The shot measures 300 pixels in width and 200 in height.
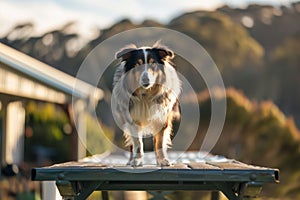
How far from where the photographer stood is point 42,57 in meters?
36.4

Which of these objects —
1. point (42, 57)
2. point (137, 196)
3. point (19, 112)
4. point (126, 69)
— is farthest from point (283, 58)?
point (126, 69)

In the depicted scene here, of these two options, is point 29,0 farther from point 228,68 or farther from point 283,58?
point 283,58

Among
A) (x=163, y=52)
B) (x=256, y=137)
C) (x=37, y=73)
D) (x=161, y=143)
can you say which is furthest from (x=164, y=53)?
(x=256, y=137)

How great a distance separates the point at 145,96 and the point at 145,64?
0.29m

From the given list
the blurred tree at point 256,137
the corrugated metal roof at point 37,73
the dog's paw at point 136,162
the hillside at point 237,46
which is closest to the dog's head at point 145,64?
the dog's paw at point 136,162

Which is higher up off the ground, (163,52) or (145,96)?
(163,52)

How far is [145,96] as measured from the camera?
5.76 m

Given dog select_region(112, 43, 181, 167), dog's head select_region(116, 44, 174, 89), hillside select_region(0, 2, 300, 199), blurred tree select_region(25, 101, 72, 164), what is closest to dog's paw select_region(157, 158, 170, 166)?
dog select_region(112, 43, 181, 167)

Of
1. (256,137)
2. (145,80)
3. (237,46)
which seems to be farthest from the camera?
(237,46)

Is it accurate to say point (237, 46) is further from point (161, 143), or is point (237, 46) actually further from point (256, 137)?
point (161, 143)

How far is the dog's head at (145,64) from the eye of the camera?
220 inches

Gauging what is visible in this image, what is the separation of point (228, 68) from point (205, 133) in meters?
19.5

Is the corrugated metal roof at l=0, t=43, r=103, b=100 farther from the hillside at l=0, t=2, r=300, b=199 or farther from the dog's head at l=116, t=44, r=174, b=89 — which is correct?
the hillside at l=0, t=2, r=300, b=199

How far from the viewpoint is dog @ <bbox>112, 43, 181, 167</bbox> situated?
18.6 ft
